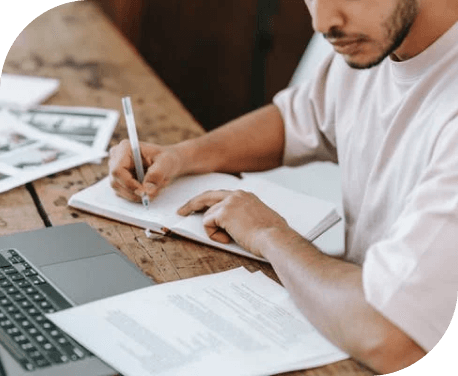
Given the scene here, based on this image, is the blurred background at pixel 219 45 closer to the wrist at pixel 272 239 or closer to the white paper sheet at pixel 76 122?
the white paper sheet at pixel 76 122

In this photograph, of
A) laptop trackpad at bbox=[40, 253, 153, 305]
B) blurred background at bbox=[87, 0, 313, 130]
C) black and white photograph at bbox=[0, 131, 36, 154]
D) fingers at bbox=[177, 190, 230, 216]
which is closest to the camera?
laptop trackpad at bbox=[40, 253, 153, 305]

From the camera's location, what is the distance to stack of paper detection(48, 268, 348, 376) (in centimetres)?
102

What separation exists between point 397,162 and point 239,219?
11.1 inches

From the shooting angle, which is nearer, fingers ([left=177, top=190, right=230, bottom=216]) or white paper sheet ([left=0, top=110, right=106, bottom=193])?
fingers ([left=177, top=190, right=230, bottom=216])

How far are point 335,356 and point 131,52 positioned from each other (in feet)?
4.76

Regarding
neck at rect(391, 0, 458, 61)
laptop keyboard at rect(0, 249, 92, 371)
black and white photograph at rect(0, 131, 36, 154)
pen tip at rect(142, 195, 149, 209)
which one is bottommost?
pen tip at rect(142, 195, 149, 209)

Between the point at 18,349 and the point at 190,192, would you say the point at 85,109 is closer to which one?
the point at 190,192

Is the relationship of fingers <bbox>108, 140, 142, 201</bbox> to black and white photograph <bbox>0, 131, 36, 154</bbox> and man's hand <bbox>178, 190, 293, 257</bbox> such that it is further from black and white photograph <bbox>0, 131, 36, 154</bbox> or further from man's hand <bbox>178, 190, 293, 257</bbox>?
black and white photograph <bbox>0, 131, 36, 154</bbox>

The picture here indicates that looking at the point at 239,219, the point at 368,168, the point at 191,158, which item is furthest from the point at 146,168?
the point at 368,168

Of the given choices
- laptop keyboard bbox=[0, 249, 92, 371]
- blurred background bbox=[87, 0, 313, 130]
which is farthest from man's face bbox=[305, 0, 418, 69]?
Result: blurred background bbox=[87, 0, 313, 130]

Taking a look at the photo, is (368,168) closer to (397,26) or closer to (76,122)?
(397,26)

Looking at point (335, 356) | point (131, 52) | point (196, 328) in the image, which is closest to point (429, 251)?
point (335, 356)

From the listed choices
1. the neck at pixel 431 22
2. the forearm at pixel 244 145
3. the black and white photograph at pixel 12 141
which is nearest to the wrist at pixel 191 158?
the forearm at pixel 244 145

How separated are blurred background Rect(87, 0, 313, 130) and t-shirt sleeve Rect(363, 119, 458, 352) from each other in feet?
6.68
